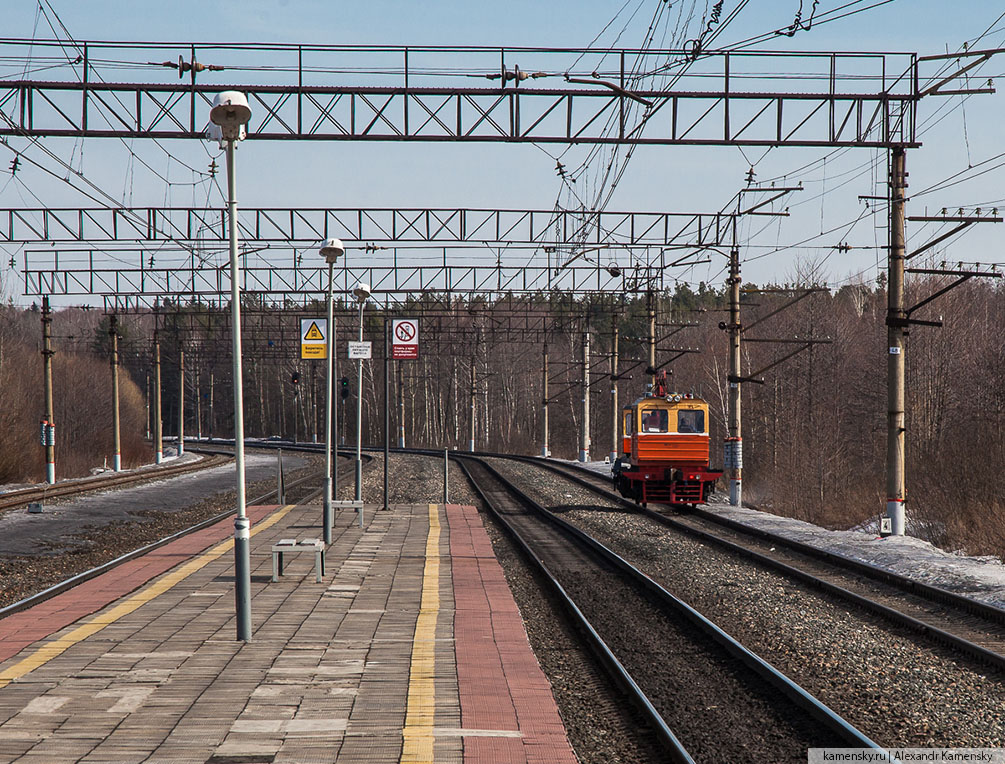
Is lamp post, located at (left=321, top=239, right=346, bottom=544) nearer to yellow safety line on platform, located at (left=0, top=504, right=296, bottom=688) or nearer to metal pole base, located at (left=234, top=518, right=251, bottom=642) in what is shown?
yellow safety line on platform, located at (left=0, top=504, right=296, bottom=688)

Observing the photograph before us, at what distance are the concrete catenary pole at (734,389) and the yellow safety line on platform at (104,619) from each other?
14556 mm

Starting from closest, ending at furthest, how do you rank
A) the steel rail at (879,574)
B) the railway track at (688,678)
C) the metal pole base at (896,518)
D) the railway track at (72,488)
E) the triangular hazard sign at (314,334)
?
1. the railway track at (688,678)
2. the steel rail at (879,574)
3. the triangular hazard sign at (314,334)
4. the metal pole base at (896,518)
5. the railway track at (72,488)

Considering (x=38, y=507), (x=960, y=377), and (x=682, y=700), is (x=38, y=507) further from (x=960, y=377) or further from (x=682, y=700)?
(x=960, y=377)

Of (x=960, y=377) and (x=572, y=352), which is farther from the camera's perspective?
(x=572, y=352)

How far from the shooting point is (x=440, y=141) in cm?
1853

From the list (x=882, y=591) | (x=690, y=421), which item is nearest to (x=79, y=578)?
(x=882, y=591)

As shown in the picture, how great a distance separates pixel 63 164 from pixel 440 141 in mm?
7346

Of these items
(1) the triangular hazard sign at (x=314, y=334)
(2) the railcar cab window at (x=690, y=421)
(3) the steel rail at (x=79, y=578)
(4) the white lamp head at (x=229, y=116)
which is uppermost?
(4) the white lamp head at (x=229, y=116)

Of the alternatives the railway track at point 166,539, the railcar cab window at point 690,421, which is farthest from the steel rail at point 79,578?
the railcar cab window at point 690,421

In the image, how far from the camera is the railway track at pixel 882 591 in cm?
1087

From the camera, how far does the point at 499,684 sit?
8.00m

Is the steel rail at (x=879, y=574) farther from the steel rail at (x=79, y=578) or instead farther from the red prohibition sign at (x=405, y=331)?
the steel rail at (x=79, y=578)

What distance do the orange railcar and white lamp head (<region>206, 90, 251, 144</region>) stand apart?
59.9 ft

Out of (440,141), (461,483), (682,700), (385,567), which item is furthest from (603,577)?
(461,483)
